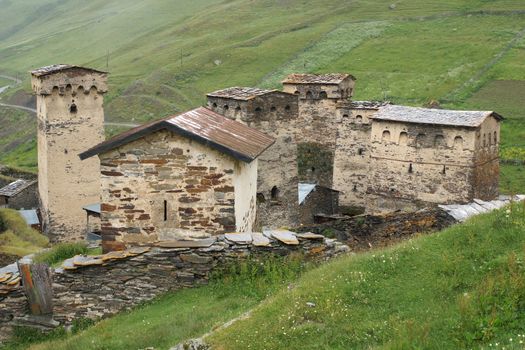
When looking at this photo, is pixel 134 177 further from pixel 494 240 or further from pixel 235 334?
pixel 494 240

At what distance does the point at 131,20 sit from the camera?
131375 millimetres

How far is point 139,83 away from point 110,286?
215 feet

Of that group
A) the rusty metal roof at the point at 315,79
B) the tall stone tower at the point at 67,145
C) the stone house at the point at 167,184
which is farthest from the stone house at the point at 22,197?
the stone house at the point at 167,184

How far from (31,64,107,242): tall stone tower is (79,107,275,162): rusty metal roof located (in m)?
17.9

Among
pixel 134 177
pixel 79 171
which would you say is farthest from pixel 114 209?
pixel 79 171

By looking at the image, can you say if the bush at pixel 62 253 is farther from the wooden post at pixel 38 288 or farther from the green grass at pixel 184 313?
the green grass at pixel 184 313

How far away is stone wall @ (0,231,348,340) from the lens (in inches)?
459

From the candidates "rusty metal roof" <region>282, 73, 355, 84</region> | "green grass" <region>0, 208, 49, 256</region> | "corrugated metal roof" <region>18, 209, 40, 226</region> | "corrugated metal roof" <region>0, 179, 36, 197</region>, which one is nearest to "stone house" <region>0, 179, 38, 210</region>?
"corrugated metal roof" <region>0, 179, 36, 197</region>

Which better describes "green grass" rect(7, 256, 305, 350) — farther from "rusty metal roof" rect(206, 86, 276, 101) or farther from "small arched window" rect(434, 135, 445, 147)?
"small arched window" rect(434, 135, 445, 147)

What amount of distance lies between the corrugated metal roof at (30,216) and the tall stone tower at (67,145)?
3.59ft

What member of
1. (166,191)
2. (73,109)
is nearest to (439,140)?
(73,109)

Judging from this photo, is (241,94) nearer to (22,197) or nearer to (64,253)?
(64,253)

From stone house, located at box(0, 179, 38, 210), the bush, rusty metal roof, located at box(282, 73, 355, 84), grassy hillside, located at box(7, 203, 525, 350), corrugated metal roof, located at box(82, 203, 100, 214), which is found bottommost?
stone house, located at box(0, 179, 38, 210)

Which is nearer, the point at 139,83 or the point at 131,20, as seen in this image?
the point at 139,83
